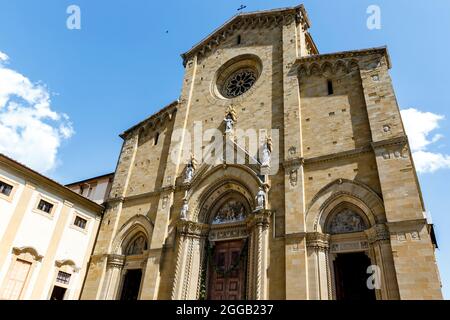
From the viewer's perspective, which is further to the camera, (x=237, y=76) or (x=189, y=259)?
(x=237, y=76)

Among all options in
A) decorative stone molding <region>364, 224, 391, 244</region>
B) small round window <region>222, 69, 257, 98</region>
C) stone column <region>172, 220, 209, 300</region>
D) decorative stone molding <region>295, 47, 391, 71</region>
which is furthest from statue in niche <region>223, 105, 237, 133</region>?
decorative stone molding <region>364, 224, 391, 244</region>

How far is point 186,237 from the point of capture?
15750mm

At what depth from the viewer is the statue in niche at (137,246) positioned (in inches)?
704

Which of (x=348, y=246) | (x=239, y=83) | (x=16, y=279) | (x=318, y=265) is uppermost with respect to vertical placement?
(x=239, y=83)

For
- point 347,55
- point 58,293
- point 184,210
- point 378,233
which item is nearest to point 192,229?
point 184,210

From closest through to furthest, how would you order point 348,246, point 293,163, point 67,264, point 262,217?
1. point 348,246
2. point 262,217
3. point 293,163
4. point 67,264

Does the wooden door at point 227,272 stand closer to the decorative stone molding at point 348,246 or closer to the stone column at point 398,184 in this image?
the decorative stone molding at point 348,246

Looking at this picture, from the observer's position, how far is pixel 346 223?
42.4 ft

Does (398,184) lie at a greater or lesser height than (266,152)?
lesser

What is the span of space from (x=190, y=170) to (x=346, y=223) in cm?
815

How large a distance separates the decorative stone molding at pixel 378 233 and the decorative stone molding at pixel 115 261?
486 inches

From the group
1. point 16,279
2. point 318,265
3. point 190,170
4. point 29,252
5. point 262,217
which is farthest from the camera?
point 190,170

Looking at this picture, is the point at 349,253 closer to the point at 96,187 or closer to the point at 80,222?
the point at 80,222

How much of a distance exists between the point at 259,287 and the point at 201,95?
12267mm
